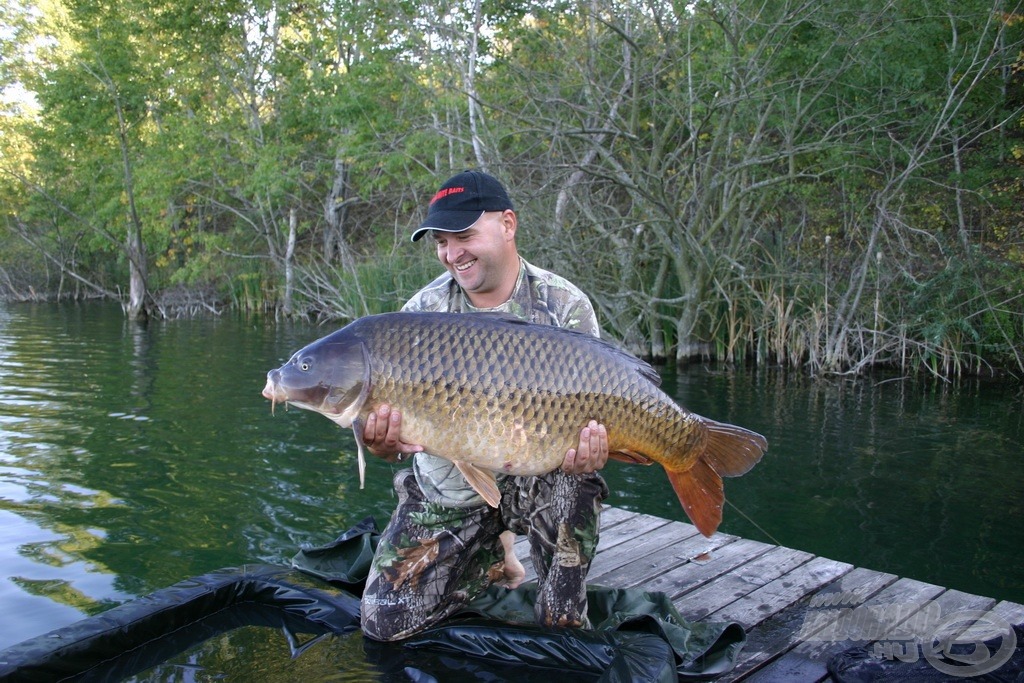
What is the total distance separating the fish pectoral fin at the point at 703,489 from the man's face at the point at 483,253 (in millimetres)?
821

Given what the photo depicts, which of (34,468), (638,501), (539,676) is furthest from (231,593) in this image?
(34,468)

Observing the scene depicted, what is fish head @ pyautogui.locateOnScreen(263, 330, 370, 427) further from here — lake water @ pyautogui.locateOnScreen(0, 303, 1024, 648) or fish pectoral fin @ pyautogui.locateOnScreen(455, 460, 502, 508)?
lake water @ pyautogui.locateOnScreen(0, 303, 1024, 648)

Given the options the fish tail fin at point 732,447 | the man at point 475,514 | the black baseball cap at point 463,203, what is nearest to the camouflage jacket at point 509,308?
the man at point 475,514

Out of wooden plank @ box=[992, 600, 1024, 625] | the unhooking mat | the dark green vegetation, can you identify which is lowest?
the unhooking mat

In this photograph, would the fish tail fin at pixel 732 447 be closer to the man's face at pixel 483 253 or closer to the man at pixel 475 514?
the man at pixel 475 514

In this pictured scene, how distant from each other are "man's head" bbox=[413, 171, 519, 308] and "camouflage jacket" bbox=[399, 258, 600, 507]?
11 centimetres

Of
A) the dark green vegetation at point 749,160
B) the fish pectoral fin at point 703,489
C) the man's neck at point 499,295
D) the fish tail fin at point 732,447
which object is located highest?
the dark green vegetation at point 749,160

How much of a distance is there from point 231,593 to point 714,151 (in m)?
8.47

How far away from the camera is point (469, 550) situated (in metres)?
2.82

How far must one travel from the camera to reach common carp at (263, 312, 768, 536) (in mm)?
2307

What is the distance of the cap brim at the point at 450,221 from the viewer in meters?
2.62

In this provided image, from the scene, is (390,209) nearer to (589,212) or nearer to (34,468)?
(589,212)

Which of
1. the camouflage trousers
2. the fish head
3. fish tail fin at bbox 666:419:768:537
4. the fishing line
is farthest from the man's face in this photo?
the fishing line

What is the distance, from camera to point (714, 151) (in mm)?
10188
